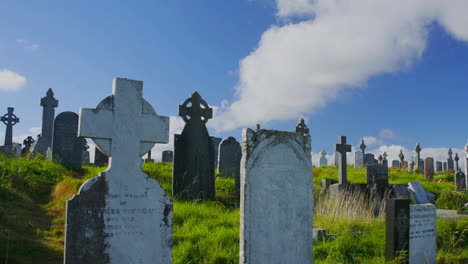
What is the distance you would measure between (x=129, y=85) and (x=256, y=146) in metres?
1.68

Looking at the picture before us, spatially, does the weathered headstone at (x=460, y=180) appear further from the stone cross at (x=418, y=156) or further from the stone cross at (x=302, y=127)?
the stone cross at (x=418, y=156)

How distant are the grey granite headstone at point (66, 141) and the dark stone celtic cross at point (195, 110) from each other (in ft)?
20.8

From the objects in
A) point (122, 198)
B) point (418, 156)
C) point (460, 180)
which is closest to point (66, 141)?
point (122, 198)

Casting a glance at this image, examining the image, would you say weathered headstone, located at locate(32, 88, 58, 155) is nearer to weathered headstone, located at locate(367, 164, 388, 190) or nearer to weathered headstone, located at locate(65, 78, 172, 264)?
weathered headstone, located at locate(367, 164, 388, 190)

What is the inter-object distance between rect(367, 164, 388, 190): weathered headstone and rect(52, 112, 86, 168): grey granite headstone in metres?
10.5

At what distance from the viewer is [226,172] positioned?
12977 mm

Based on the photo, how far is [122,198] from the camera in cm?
405

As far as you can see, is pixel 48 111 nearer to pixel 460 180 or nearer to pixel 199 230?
pixel 199 230

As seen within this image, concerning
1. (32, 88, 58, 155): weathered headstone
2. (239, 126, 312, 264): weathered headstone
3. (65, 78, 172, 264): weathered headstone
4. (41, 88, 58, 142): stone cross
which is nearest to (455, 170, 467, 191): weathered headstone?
(239, 126, 312, 264): weathered headstone

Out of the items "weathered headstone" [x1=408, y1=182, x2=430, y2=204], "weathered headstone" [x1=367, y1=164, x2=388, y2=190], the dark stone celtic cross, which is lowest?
"weathered headstone" [x1=408, y1=182, x2=430, y2=204]

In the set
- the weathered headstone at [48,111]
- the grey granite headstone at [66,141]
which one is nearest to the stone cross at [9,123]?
the weathered headstone at [48,111]

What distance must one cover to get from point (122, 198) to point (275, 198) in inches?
72.7

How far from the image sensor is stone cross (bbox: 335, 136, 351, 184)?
13.8m

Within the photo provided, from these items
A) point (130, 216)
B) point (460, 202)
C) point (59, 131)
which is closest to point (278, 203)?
point (130, 216)
